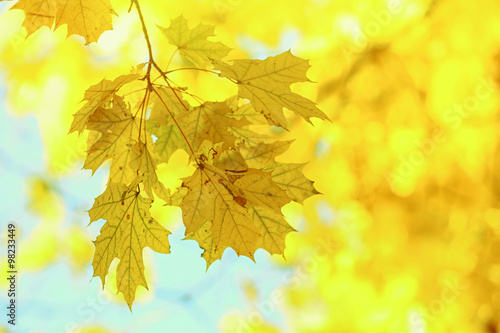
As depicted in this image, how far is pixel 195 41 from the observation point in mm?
758

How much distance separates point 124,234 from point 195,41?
1.10 ft

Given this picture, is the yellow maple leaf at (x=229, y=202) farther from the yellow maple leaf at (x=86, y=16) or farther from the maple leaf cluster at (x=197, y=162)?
the yellow maple leaf at (x=86, y=16)

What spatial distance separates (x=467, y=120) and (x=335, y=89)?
2.42 feet

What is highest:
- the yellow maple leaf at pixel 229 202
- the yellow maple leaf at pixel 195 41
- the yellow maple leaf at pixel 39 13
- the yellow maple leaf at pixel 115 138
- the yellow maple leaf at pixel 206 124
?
the yellow maple leaf at pixel 39 13

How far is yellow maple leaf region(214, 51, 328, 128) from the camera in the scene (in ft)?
2.15

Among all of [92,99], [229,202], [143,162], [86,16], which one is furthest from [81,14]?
[229,202]

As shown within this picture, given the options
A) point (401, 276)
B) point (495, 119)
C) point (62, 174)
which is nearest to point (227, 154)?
point (62, 174)

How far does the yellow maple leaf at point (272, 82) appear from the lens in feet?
2.15

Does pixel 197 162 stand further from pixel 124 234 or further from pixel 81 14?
pixel 81 14

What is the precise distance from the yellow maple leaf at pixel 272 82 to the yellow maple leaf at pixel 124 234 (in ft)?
0.73

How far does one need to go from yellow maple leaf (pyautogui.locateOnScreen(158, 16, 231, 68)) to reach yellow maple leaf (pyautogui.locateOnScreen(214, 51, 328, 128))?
101 millimetres

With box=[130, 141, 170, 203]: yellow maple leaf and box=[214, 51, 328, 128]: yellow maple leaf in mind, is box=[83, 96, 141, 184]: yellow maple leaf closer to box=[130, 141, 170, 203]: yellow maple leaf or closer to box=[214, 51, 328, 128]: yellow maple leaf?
box=[130, 141, 170, 203]: yellow maple leaf

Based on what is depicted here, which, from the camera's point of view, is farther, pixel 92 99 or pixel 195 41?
pixel 195 41

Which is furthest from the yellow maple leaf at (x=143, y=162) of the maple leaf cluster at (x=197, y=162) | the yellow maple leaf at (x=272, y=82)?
the yellow maple leaf at (x=272, y=82)
